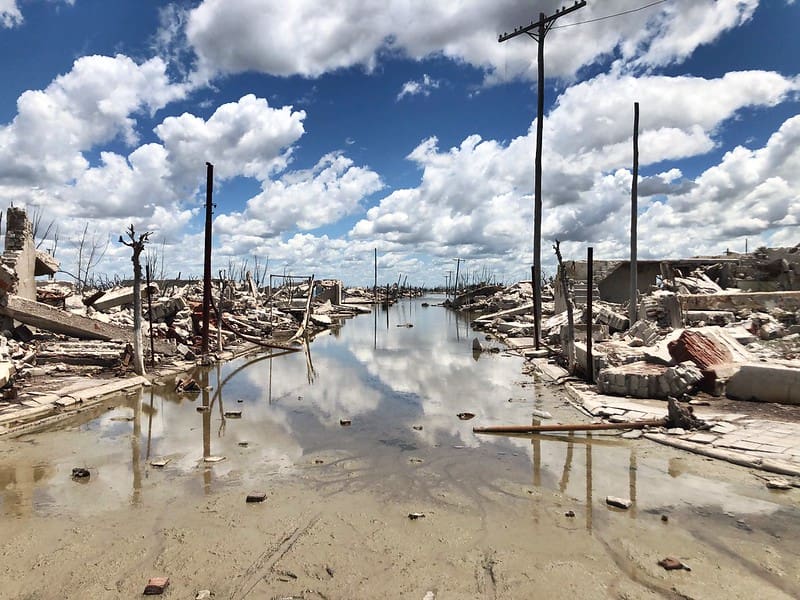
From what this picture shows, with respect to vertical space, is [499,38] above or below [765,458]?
above

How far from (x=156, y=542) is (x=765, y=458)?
23.4ft

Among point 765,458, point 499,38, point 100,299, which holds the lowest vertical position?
point 765,458

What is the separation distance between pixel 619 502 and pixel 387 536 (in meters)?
2.57

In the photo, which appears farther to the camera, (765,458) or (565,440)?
(565,440)

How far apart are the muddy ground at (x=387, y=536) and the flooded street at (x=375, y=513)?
0.07 ft

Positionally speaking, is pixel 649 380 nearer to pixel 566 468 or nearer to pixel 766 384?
pixel 766 384

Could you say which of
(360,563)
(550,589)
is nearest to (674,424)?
(550,589)

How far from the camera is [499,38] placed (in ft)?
60.5

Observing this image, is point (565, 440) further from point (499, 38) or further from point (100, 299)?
point (100, 299)

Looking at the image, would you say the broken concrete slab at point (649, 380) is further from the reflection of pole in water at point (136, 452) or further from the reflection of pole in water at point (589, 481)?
the reflection of pole in water at point (136, 452)

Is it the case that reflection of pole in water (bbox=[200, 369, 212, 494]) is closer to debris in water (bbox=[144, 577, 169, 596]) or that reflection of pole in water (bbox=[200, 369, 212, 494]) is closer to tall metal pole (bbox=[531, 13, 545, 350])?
debris in water (bbox=[144, 577, 169, 596])

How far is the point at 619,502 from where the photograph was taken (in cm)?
541

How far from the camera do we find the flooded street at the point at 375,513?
161 inches

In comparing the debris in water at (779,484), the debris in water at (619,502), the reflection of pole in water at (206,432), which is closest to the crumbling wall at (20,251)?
the reflection of pole in water at (206,432)
